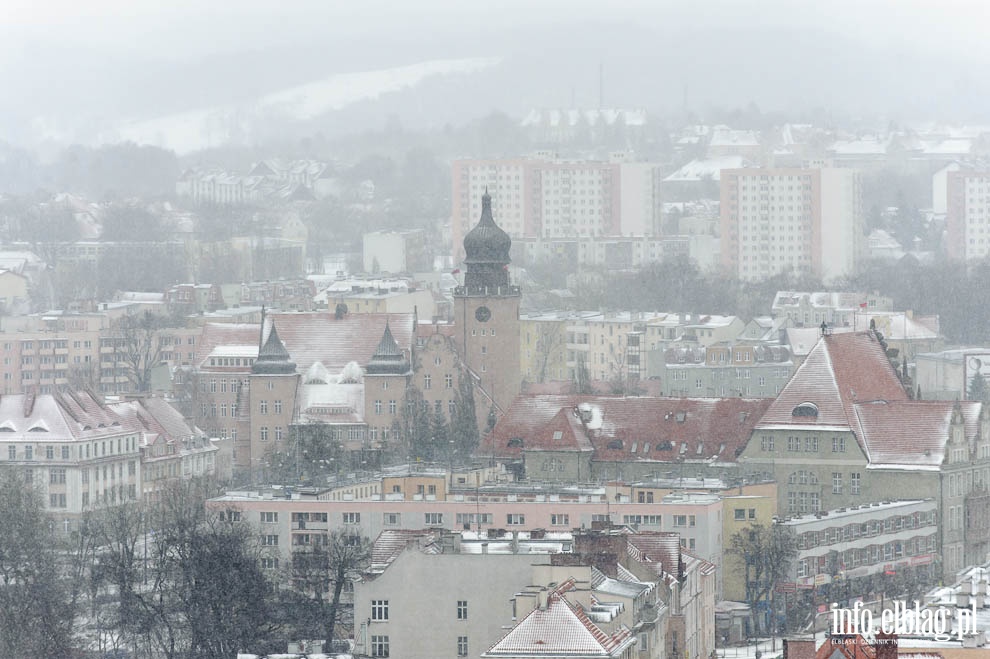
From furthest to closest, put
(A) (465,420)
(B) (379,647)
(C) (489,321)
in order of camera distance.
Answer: (C) (489,321), (A) (465,420), (B) (379,647)

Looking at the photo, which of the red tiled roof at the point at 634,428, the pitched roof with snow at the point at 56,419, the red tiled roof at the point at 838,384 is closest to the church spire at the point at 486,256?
the pitched roof with snow at the point at 56,419

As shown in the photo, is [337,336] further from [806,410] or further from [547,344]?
[547,344]

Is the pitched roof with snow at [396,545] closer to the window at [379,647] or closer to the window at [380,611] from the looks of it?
the window at [380,611]

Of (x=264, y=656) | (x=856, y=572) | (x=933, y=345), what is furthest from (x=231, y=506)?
(x=933, y=345)

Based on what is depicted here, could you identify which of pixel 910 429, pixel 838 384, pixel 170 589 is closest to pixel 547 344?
pixel 838 384

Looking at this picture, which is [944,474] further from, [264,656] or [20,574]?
[264,656]

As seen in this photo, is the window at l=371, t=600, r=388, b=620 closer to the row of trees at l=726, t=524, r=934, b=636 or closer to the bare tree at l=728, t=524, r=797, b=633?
the row of trees at l=726, t=524, r=934, b=636
